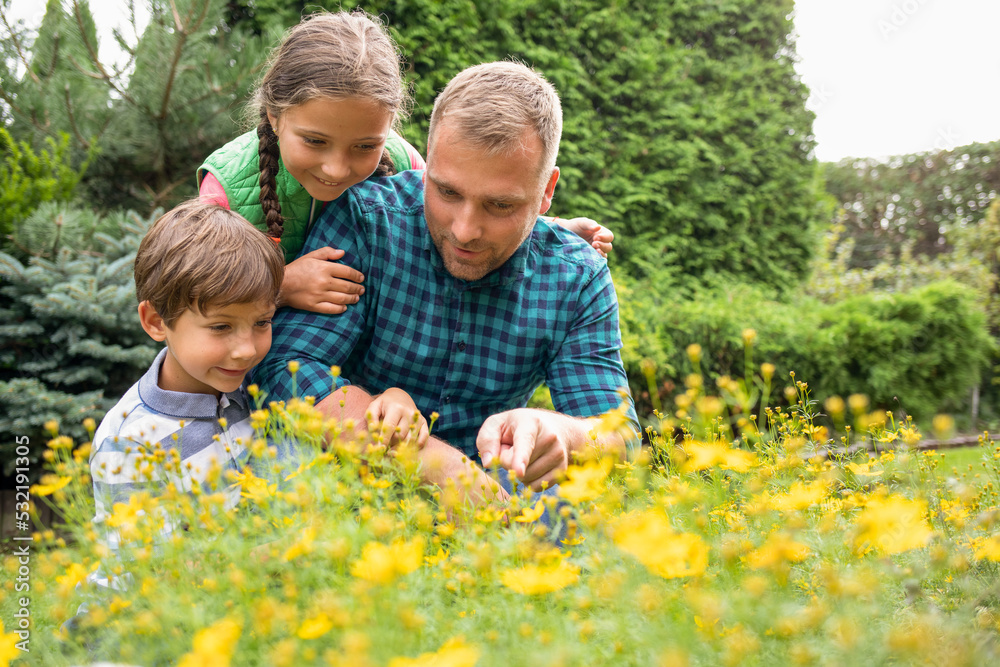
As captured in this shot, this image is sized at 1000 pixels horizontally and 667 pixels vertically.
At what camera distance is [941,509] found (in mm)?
1212

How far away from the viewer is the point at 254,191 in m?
2.04

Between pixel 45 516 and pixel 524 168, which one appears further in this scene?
pixel 45 516

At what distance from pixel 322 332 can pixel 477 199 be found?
0.58 meters

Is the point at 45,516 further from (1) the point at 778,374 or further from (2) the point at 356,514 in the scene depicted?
(1) the point at 778,374

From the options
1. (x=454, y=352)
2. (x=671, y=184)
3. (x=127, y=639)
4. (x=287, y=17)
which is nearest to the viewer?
(x=127, y=639)

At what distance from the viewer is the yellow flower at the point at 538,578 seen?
0.82 m

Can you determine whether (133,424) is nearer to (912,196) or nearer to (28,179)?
(28,179)

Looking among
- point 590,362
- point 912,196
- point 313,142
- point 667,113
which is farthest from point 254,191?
point 912,196

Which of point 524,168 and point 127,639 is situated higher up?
point 524,168

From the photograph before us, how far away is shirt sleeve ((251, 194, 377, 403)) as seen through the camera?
1.80 metres

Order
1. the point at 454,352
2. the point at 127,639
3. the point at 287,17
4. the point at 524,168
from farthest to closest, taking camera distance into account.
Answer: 1. the point at 287,17
2. the point at 454,352
3. the point at 524,168
4. the point at 127,639

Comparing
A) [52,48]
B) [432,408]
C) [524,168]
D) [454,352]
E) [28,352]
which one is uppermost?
[52,48]

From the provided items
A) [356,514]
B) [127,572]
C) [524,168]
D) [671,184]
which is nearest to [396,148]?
[524,168]

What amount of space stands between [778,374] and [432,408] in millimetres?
3493
